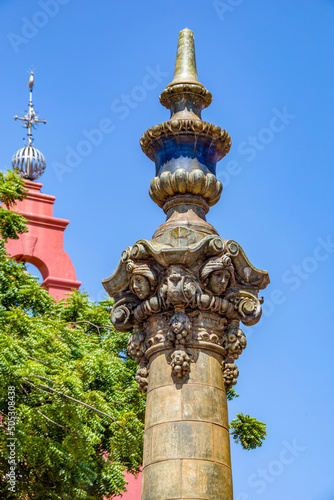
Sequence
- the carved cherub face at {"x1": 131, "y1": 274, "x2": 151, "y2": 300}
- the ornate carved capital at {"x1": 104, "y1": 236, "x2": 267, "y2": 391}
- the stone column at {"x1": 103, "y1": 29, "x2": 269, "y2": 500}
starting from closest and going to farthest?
the stone column at {"x1": 103, "y1": 29, "x2": 269, "y2": 500} → the ornate carved capital at {"x1": 104, "y1": 236, "x2": 267, "y2": 391} → the carved cherub face at {"x1": 131, "y1": 274, "x2": 151, "y2": 300}

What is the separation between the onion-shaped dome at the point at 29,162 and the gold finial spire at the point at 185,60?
18.9 meters

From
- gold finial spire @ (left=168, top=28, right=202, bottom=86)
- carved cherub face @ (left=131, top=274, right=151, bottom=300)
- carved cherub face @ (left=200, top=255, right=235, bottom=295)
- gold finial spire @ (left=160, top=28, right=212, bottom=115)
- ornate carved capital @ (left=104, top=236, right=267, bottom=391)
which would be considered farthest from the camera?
gold finial spire @ (left=168, top=28, right=202, bottom=86)

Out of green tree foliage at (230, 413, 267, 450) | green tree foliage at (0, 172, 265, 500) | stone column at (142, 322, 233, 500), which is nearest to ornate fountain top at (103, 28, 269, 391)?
stone column at (142, 322, 233, 500)

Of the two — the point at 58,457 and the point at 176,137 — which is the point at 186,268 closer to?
the point at 176,137

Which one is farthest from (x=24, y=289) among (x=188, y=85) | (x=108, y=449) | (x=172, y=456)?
(x=172, y=456)

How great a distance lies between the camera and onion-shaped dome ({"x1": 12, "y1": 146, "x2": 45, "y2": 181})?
90.6 ft

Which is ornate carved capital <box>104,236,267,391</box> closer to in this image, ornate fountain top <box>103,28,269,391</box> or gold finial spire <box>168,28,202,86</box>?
ornate fountain top <box>103,28,269,391</box>

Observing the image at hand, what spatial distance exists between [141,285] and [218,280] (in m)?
0.72

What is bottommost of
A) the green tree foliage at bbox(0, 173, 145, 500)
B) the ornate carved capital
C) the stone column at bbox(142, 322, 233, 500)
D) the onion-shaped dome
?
the stone column at bbox(142, 322, 233, 500)

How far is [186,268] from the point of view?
24.1 feet

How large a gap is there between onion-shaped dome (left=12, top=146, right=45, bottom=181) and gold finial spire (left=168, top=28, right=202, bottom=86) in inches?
744

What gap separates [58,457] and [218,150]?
7.23 m

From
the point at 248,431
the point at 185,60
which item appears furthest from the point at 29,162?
the point at 185,60

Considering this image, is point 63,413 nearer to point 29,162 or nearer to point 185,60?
point 185,60
